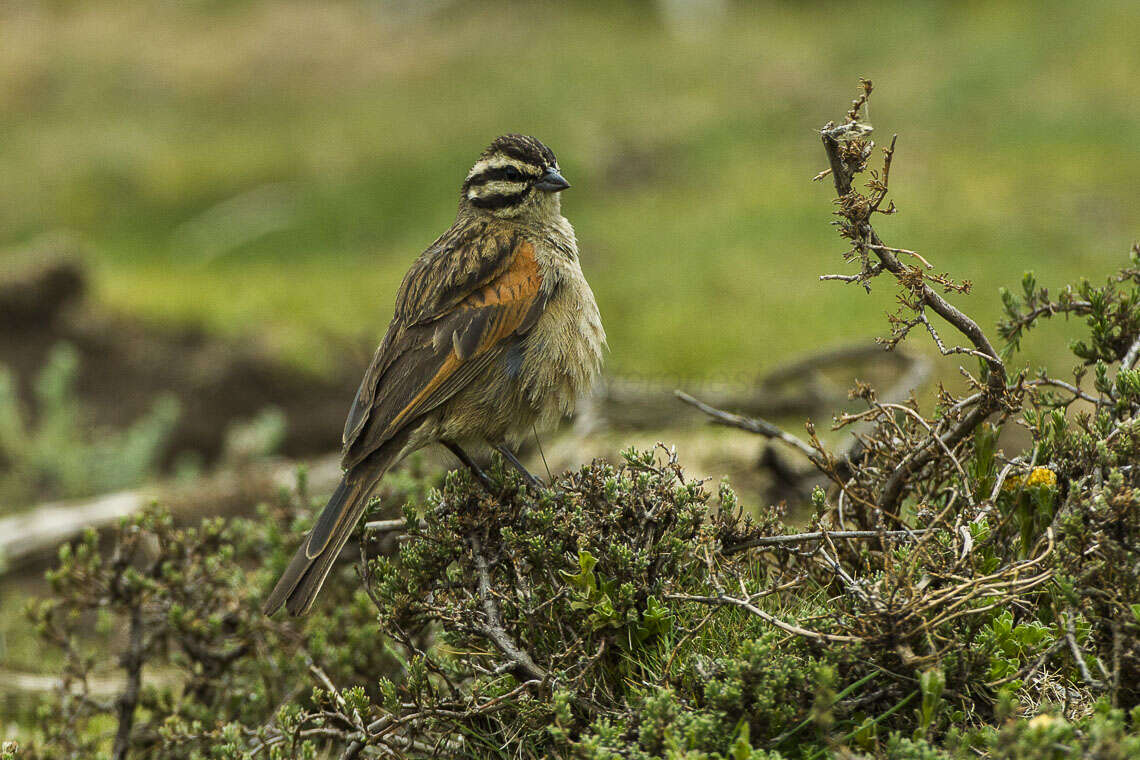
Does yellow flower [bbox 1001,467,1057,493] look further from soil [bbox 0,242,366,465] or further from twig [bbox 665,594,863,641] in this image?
soil [bbox 0,242,366,465]

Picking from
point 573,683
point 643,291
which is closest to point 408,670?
point 573,683

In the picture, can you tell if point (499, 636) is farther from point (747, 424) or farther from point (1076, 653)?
point (1076, 653)

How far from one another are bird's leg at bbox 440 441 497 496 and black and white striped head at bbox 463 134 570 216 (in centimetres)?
146

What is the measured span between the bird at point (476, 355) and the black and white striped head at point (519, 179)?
26cm

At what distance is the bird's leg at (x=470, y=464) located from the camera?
14.2 feet

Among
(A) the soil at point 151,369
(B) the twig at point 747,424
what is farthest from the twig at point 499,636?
(A) the soil at point 151,369

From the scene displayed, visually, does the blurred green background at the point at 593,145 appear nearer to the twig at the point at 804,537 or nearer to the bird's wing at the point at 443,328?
the bird's wing at the point at 443,328

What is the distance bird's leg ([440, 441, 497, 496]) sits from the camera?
4328mm

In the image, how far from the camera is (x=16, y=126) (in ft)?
62.9

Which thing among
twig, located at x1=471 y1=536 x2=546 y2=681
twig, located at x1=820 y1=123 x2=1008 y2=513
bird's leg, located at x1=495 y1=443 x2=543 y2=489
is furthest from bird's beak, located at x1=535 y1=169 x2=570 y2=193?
twig, located at x1=471 y1=536 x2=546 y2=681

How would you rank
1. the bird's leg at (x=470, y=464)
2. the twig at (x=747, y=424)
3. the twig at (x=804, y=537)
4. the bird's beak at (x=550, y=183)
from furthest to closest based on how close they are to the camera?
1. the bird's beak at (x=550, y=183)
2. the twig at (x=747, y=424)
3. the bird's leg at (x=470, y=464)
4. the twig at (x=804, y=537)

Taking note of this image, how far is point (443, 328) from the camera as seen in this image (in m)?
5.09

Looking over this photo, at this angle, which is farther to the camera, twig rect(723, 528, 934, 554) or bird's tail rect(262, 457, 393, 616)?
bird's tail rect(262, 457, 393, 616)

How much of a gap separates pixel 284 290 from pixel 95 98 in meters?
8.47
